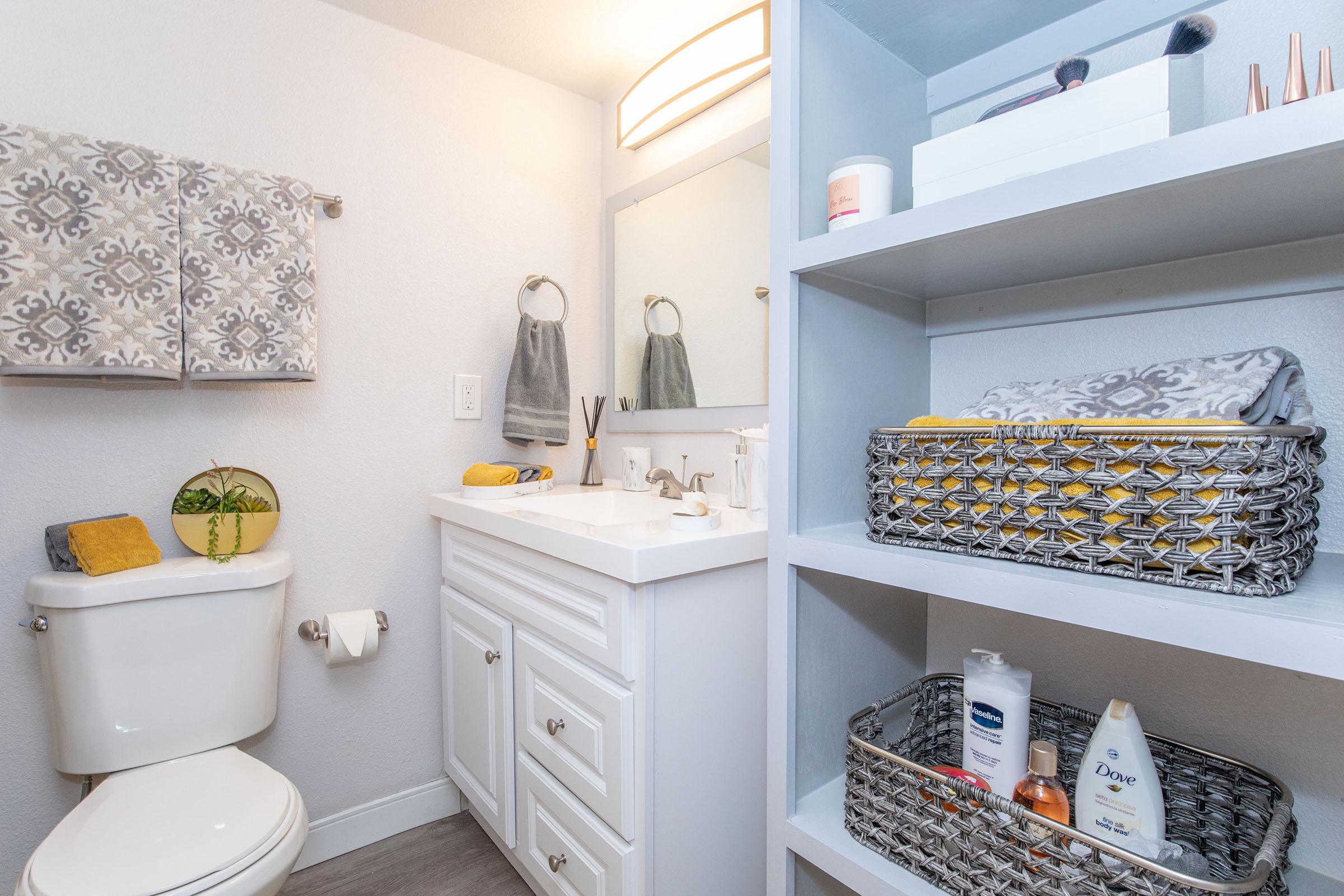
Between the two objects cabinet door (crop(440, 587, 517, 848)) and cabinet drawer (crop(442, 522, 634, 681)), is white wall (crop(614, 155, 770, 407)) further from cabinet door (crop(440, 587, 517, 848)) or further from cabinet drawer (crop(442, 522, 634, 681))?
cabinet door (crop(440, 587, 517, 848))

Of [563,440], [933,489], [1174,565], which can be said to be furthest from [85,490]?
[1174,565]

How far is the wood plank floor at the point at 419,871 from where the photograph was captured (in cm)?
147

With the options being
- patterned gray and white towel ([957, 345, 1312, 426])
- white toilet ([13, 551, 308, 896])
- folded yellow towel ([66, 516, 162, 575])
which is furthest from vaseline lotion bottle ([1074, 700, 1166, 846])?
folded yellow towel ([66, 516, 162, 575])

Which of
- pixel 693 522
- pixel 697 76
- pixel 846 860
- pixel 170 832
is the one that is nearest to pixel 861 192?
pixel 693 522

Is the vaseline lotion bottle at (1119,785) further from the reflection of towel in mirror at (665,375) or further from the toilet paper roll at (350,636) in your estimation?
the toilet paper roll at (350,636)

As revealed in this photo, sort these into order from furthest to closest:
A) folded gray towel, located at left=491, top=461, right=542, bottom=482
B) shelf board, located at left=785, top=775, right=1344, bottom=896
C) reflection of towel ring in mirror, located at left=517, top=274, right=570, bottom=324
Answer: reflection of towel ring in mirror, located at left=517, top=274, right=570, bottom=324 → folded gray towel, located at left=491, top=461, right=542, bottom=482 → shelf board, located at left=785, top=775, right=1344, bottom=896

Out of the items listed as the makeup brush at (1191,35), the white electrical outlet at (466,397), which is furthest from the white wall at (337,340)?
the makeup brush at (1191,35)

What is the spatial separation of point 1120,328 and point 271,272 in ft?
5.21

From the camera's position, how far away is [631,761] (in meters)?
1.02

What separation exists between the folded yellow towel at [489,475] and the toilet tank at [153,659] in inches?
18.4

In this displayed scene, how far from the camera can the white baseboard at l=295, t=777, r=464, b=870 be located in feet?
5.14

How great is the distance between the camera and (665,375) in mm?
1812

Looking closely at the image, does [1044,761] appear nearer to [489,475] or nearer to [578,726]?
[578,726]

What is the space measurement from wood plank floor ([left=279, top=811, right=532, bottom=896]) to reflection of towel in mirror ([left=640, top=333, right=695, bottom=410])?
1.24 meters
